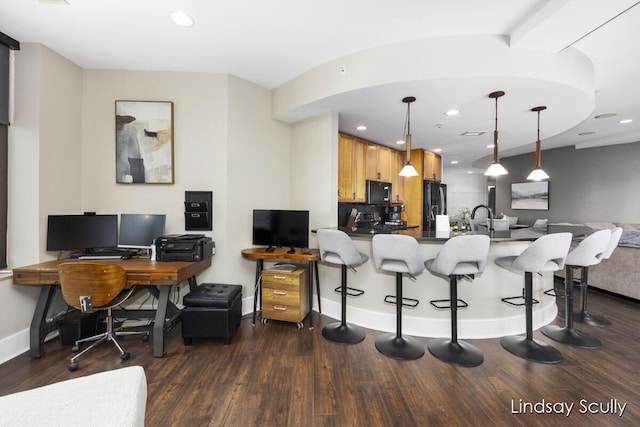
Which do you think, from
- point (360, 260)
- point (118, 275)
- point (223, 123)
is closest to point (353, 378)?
point (360, 260)

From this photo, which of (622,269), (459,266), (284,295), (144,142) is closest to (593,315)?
(622,269)

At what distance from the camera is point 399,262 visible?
2.32 m

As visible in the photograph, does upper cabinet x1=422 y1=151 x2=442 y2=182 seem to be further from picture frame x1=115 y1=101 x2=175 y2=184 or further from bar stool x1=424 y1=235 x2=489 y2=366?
picture frame x1=115 y1=101 x2=175 y2=184

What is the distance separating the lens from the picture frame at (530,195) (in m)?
6.24

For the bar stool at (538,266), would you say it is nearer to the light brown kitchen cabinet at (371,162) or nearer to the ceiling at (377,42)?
the ceiling at (377,42)

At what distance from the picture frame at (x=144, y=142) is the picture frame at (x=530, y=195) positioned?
25.3 ft

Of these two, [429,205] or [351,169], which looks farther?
[429,205]

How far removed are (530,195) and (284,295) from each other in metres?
6.79

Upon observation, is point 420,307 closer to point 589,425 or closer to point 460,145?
point 589,425

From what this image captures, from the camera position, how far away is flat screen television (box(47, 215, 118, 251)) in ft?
8.38

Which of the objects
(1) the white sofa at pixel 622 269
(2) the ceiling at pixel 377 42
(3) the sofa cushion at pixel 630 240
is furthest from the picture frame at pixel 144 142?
(3) the sofa cushion at pixel 630 240

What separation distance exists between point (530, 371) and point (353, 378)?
1445 mm

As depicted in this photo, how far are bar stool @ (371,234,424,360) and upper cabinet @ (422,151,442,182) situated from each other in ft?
11.3

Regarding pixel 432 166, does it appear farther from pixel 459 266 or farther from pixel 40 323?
pixel 40 323
